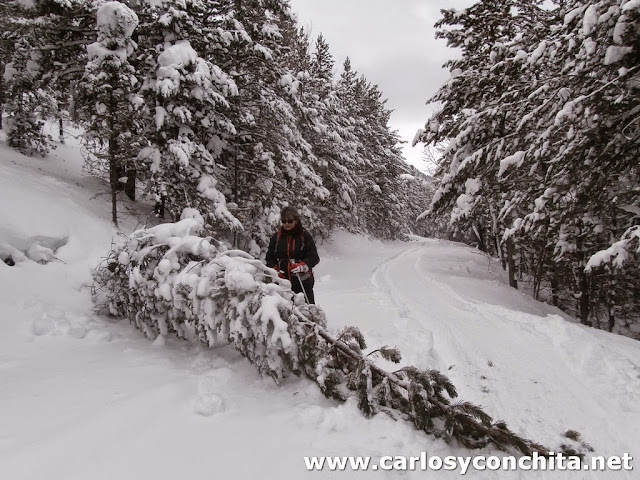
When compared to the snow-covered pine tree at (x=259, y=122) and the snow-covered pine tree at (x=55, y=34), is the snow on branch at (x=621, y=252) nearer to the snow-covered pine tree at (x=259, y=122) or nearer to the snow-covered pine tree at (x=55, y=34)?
the snow-covered pine tree at (x=259, y=122)

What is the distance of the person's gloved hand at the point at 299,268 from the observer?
5.27 metres

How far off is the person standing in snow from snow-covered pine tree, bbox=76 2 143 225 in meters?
6.44

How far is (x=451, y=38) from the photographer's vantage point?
46.1 feet

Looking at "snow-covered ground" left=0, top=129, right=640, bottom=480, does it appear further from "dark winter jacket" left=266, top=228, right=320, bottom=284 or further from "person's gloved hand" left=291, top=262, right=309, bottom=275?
"dark winter jacket" left=266, top=228, right=320, bottom=284

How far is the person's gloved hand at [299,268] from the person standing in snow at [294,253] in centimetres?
2

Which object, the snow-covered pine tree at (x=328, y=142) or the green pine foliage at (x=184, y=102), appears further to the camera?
the snow-covered pine tree at (x=328, y=142)

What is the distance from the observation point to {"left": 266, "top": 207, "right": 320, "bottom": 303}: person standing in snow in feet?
18.0

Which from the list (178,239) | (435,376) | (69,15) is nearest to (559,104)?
(435,376)

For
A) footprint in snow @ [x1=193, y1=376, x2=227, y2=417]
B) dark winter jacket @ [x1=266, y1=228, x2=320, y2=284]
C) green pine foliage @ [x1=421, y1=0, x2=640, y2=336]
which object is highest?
green pine foliage @ [x1=421, y1=0, x2=640, y2=336]

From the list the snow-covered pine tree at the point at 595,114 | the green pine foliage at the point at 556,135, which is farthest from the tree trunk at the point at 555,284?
the snow-covered pine tree at the point at 595,114

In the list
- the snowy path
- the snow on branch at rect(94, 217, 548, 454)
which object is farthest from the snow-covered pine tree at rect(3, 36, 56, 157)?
the snowy path

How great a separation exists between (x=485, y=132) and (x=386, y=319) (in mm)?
7650

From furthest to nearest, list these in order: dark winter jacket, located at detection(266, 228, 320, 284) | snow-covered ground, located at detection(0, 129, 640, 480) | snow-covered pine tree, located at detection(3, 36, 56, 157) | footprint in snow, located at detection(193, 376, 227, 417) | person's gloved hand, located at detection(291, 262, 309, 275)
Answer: snow-covered pine tree, located at detection(3, 36, 56, 157) < dark winter jacket, located at detection(266, 228, 320, 284) < person's gloved hand, located at detection(291, 262, 309, 275) < footprint in snow, located at detection(193, 376, 227, 417) < snow-covered ground, located at detection(0, 129, 640, 480)

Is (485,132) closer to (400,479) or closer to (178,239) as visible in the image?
(178,239)
